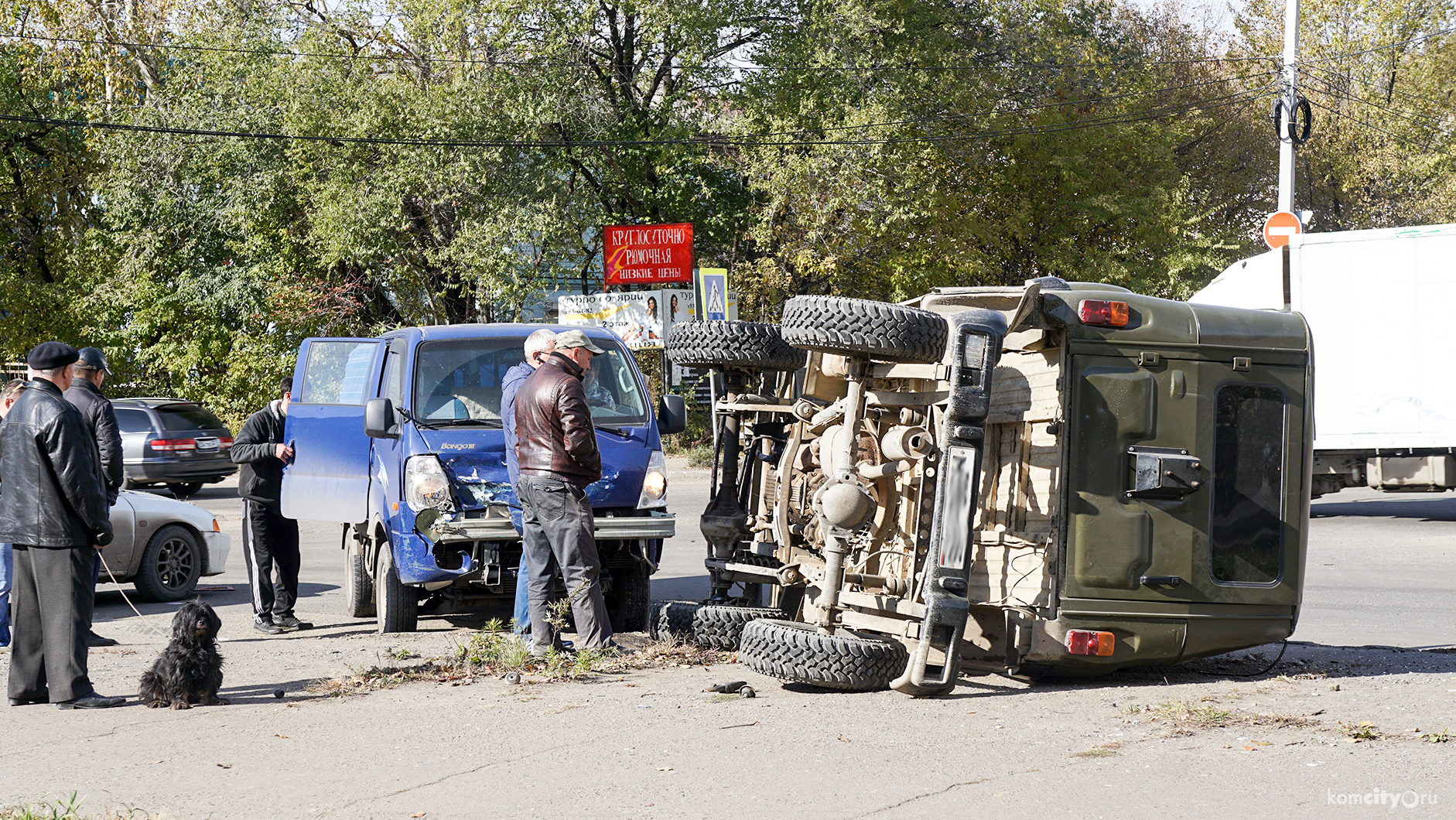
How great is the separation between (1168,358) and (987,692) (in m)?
1.87

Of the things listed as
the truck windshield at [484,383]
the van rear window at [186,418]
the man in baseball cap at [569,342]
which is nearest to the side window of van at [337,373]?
the truck windshield at [484,383]

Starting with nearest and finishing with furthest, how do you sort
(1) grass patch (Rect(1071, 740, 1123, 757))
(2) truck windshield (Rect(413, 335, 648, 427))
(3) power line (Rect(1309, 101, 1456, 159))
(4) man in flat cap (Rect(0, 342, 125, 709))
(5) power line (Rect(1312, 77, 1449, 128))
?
(1) grass patch (Rect(1071, 740, 1123, 757)) < (4) man in flat cap (Rect(0, 342, 125, 709)) < (2) truck windshield (Rect(413, 335, 648, 427)) < (3) power line (Rect(1309, 101, 1456, 159)) < (5) power line (Rect(1312, 77, 1449, 128))

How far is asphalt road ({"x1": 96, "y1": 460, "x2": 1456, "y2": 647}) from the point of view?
936 centimetres

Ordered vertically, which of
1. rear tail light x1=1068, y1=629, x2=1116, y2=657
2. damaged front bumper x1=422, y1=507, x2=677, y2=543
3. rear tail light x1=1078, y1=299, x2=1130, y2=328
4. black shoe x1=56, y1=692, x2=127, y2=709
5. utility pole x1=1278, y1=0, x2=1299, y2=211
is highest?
utility pole x1=1278, y1=0, x2=1299, y2=211

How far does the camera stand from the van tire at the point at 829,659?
6309 mm

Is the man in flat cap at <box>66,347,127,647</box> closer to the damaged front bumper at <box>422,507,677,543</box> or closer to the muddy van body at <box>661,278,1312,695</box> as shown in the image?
the damaged front bumper at <box>422,507,677,543</box>

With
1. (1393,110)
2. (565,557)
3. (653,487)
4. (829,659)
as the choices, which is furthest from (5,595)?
(1393,110)

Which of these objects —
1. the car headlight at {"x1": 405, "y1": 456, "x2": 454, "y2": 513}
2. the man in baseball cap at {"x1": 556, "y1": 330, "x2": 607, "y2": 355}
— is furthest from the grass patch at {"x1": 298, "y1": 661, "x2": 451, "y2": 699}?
the man in baseball cap at {"x1": 556, "y1": 330, "x2": 607, "y2": 355}

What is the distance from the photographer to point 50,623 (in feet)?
21.0

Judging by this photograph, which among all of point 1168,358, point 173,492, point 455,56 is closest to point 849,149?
point 455,56

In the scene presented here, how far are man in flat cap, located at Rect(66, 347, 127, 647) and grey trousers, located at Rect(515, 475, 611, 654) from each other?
258 centimetres

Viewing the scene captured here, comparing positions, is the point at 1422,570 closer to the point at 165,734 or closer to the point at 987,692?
the point at 987,692

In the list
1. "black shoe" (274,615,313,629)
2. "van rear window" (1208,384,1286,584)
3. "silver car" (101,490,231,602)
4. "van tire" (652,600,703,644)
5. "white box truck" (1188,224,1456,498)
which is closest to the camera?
"van rear window" (1208,384,1286,584)

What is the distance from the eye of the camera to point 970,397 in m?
5.99
